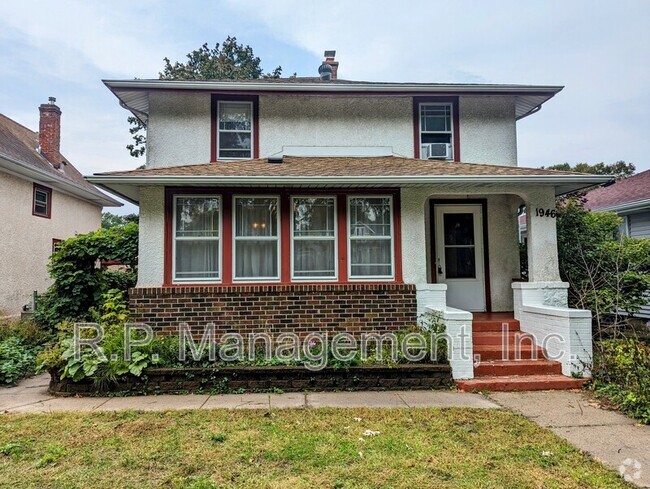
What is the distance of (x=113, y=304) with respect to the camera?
6.77 metres

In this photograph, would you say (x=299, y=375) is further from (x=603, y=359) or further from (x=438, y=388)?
(x=603, y=359)

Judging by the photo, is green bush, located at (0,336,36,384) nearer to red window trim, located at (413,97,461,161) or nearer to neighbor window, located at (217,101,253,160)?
neighbor window, located at (217,101,253,160)

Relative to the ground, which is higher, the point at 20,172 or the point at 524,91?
the point at 524,91

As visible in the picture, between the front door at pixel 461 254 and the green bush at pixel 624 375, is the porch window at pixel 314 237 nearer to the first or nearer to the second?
the front door at pixel 461 254

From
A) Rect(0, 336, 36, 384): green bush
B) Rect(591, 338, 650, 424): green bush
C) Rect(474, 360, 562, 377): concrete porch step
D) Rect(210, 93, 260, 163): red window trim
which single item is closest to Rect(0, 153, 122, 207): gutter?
Rect(0, 336, 36, 384): green bush

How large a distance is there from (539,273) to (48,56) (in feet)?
55.9

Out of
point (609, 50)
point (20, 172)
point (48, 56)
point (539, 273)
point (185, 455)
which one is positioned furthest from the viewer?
point (48, 56)

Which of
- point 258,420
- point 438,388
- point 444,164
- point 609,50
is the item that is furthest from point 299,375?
point 609,50

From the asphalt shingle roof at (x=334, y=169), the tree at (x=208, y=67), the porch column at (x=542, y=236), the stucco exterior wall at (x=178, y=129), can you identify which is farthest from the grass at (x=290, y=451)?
the tree at (x=208, y=67)

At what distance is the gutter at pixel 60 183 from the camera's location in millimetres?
10609

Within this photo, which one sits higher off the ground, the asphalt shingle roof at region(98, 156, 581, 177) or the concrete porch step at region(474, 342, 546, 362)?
the asphalt shingle roof at region(98, 156, 581, 177)

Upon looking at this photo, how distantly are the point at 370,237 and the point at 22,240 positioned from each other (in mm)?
10763

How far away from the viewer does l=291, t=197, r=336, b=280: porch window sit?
6.95 metres

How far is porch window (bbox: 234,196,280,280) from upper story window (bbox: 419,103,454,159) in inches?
155
